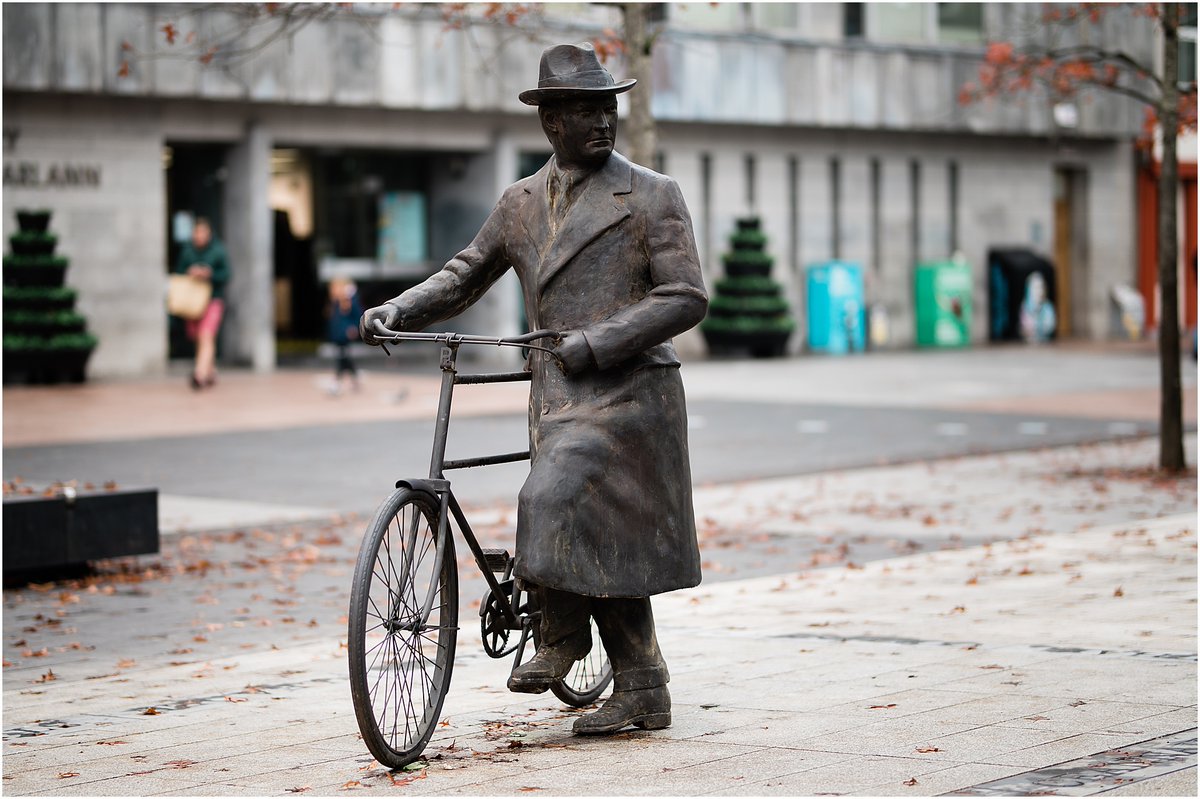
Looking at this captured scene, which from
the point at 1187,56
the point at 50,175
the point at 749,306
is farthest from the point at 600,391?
the point at 1187,56

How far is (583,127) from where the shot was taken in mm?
6156

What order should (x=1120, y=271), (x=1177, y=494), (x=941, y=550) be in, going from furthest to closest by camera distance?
1. (x=1120, y=271)
2. (x=1177, y=494)
3. (x=941, y=550)

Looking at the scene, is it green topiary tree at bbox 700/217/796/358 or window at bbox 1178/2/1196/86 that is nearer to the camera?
green topiary tree at bbox 700/217/796/358

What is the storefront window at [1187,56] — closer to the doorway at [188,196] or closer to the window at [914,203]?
the window at [914,203]

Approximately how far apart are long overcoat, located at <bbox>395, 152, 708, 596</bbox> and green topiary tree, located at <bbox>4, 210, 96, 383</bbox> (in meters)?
19.6

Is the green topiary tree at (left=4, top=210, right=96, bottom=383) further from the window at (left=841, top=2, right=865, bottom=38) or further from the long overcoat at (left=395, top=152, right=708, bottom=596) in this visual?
the long overcoat at (left=395, top=152, right=708, bottom=596)

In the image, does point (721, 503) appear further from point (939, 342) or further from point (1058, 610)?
point (939, 342)

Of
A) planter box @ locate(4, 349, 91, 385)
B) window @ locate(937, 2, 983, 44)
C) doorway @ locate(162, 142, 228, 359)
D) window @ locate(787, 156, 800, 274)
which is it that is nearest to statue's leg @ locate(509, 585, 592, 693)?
planter box @ locate(4, 349, 91, 385)

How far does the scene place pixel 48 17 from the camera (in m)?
25.2

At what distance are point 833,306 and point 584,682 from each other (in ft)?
92.9

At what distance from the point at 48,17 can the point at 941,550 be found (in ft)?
58.5

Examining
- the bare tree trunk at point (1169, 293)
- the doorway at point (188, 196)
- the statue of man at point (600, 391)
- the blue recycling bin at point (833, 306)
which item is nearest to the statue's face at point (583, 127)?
the statue of man at point (600, 391)

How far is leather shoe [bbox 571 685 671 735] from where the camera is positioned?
6105mm

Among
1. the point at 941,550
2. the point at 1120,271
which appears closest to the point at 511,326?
the point at 1120,271
